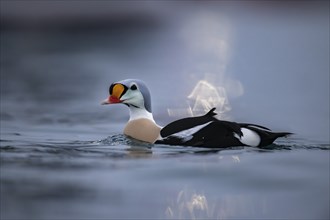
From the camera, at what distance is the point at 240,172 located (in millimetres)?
10000

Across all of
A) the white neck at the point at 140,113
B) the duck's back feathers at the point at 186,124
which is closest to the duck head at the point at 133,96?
the white neck at the point at 140,113

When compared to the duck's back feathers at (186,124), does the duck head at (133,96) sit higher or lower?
higher

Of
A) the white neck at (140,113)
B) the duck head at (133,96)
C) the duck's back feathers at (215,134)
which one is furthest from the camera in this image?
the white neck at (140,113)

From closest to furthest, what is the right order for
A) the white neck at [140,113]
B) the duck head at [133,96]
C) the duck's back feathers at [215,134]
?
1. the duck's back feathers at [215,134]
2. the duck head at [133,96]
3. the white neck at [140,113]

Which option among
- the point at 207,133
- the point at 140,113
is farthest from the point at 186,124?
the point at 140,113

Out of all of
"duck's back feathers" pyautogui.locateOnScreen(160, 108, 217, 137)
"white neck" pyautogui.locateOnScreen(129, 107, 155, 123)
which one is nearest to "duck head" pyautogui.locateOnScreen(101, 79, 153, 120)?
"white neck" pyautogui.locateOnScreen(129, 107, 155, 123)

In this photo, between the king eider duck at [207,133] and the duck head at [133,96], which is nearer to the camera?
the king eider duck at [207,133]

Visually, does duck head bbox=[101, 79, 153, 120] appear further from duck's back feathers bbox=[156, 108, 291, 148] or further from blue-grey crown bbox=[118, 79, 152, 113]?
duck's back feathers bbox=[156, 108, 291, 148]

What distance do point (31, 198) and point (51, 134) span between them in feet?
11.2

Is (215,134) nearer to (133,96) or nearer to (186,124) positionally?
(186,124)

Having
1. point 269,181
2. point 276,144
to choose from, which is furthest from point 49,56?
point 269,181

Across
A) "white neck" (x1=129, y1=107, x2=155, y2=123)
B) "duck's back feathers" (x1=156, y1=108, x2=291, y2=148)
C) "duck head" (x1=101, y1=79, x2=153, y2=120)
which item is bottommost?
"duck's back feathers" (x1=156, y1=108, x2=291, y2=148)

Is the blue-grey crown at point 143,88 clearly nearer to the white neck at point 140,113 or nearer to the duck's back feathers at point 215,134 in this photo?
the white neck at point 140,113

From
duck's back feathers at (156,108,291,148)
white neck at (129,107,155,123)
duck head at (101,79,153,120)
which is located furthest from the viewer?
white neck at (129,107,155,123)
